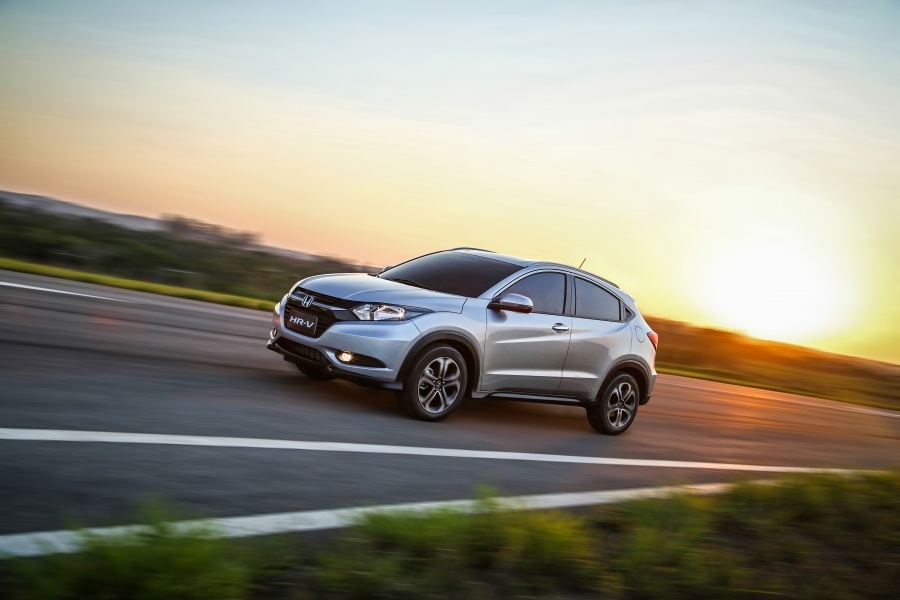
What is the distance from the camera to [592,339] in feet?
31.4

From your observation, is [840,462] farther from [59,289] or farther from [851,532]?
[59,289]

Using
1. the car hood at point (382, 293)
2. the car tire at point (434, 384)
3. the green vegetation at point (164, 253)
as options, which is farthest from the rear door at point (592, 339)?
the green vegetation at point (164, 253)

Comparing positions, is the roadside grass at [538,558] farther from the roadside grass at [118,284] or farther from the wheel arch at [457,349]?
the roadside grass at [118,284]

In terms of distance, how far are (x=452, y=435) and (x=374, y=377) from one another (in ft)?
3.00

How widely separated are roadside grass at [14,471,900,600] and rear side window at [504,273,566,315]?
3.27 m

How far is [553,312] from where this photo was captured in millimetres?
9281

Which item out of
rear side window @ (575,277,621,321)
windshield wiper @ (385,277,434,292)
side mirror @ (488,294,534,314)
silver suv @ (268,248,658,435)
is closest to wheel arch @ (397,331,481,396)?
silver suv @ (268,248,658,435)

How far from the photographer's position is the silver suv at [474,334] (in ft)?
26.3

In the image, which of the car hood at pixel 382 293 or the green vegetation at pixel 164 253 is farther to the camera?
the green vegetation at pixel 164 253

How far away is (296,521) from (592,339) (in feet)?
18.1

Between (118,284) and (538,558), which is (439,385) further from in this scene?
(118,284)

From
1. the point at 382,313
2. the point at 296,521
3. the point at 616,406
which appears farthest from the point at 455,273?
the point at 296,521

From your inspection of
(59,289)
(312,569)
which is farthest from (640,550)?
(59,289)

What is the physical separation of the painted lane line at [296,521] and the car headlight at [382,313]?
2.44 meters
